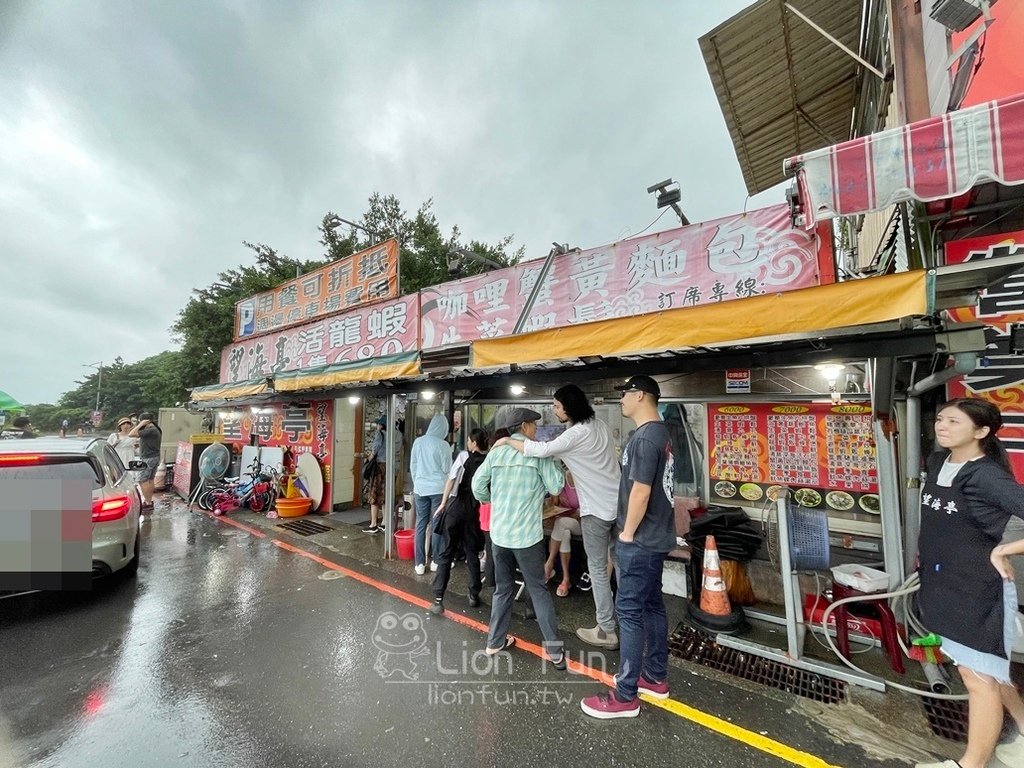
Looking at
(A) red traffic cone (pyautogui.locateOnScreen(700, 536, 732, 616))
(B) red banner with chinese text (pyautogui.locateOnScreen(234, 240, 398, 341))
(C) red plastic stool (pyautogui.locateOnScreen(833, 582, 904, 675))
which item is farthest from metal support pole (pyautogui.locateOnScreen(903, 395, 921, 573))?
(B) red banner with chinese text (pyautogui.locateOnScreen(234, 240, 398, 341))

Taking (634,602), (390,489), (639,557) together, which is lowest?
(634,602)

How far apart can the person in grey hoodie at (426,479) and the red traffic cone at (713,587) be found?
2.97m

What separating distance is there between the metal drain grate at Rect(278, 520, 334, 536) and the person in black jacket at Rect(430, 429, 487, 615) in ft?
12.6

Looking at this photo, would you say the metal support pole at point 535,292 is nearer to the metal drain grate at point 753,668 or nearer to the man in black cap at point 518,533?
the man in black cap at point 518,533

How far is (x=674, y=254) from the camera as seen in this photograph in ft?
17.8

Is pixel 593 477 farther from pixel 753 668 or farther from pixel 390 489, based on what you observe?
pixel 390 489

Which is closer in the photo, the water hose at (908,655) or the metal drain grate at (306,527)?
the water hose at (908,655)

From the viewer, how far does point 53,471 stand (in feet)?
12.2

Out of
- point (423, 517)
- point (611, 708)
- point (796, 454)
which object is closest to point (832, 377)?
point (796, 454)

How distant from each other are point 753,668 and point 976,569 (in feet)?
5.66

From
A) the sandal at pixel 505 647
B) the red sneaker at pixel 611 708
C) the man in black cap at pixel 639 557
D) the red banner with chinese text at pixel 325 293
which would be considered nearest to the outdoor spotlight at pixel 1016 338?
the man in black cap at pixel 639 557

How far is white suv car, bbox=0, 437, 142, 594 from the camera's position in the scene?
362 cm

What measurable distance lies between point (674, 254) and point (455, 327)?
396 centimetres

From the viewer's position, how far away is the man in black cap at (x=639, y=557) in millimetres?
2570
